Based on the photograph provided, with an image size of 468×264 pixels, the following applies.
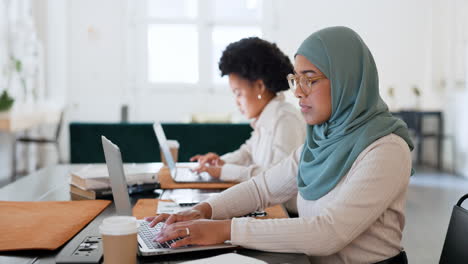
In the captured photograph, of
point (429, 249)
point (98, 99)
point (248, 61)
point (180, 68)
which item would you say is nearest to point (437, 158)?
point (180, 68)

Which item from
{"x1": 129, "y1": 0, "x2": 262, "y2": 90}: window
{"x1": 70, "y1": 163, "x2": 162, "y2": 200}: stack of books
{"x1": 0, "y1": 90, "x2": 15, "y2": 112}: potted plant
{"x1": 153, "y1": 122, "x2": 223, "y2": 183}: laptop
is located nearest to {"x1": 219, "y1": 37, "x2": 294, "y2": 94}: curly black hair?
{"x1": 153, "y1": 122, "x2": 223, "y2": 183}: laptop

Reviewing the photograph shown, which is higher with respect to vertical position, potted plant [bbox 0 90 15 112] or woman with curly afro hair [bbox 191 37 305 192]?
woman with curly afro hair [bbox 191 37 305 192]

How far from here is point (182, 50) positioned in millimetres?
7836

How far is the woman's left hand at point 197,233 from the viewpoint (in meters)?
1.21

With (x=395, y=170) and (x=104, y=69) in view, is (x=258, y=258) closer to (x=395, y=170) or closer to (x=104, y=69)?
(x=395, y=170)

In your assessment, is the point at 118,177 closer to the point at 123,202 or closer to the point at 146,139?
the point at 123,202

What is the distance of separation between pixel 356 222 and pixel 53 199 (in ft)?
3.45

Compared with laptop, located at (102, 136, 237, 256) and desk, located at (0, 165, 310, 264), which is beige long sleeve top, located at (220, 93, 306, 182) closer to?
desk, located at (0, 165, 310, 264)

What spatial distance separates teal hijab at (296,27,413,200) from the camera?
135cm

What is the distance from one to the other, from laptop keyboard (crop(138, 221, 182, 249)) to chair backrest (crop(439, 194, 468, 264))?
669 millimetres

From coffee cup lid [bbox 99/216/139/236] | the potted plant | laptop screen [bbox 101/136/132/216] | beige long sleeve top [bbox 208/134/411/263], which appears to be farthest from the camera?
the potted plant

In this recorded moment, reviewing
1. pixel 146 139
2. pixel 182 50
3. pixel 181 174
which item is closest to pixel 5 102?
pixel 146 139

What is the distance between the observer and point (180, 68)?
7887 mm

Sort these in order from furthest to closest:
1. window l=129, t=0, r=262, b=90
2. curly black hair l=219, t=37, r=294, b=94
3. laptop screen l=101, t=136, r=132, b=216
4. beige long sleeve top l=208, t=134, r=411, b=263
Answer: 1. window l=129, t=0, r=262, b=90
2. curly black hair l=219, t=37, r=294, b=94
3. beige long sleeve top l=208, t=134, r=411, b=263
4. laptop screen l=101, t=136, r=132, b=216
